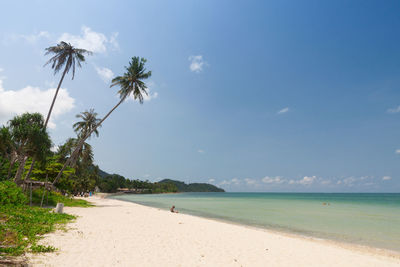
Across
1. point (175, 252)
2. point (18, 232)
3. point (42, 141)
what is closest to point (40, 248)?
point (18, 232)

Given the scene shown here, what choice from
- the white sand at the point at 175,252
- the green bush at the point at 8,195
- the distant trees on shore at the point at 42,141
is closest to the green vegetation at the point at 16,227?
the green bush at the point at 8,195

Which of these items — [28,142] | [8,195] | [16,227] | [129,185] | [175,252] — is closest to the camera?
[175,252]

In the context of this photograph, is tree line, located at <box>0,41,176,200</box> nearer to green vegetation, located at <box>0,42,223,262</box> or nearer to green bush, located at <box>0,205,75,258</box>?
green vegetation, located at <box>0,42,223,262</box>

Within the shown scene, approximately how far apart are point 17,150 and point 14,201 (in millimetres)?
12183

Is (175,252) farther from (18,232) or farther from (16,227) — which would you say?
(16,227)

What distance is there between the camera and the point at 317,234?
1389 cm

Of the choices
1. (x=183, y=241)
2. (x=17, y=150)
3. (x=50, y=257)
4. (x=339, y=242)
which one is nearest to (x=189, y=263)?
(x=183, y=241)

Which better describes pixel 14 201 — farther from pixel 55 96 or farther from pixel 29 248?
pixel 55 96

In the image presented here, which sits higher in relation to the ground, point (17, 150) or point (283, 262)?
point (17, 150)

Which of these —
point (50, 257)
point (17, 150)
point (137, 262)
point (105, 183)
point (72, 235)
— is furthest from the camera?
point (105, 183)

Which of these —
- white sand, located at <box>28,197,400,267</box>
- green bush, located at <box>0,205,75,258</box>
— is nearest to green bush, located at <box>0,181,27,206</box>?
green bush, located at <box>0,205,75,258</box>

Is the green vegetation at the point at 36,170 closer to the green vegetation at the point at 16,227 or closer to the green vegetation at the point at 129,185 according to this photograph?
the green vegetation at the point at 16,227

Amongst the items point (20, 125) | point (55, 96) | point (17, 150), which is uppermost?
point (55, 96)

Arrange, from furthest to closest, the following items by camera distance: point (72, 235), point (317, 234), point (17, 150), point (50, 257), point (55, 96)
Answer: point (55, 96) < point (17, 150) < point (317, 234) < point (72, 235) < point (50, 257)
